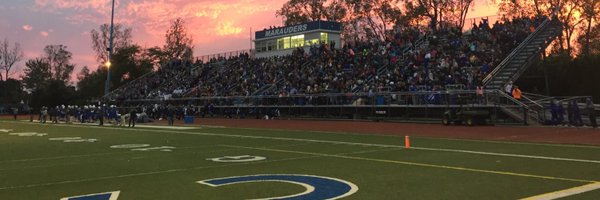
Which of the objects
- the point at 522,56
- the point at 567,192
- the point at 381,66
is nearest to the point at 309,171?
the point at 567,192

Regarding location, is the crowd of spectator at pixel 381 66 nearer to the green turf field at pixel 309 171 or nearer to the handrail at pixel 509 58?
the handrail at pixel 509 58

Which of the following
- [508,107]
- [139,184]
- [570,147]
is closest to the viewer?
[139,184]

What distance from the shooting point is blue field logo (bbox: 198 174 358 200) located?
26.9ft

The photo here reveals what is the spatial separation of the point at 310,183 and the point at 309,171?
170 cm

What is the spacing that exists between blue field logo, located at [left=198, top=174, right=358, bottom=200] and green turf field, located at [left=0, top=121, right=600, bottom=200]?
0.06 feet

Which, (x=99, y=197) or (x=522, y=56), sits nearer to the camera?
(x=99, y=197)

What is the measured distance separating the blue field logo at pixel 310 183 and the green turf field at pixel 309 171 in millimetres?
17

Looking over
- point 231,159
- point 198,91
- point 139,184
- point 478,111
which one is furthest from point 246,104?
point 139,184

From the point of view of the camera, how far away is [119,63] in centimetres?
8375

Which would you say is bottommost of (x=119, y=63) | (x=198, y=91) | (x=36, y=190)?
(x=36, y=190)

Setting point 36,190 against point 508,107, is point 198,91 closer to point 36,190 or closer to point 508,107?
point 508,107

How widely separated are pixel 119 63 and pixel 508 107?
6963 centimetres

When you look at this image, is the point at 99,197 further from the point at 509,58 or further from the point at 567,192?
the point at 509,58

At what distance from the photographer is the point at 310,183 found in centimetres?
945
